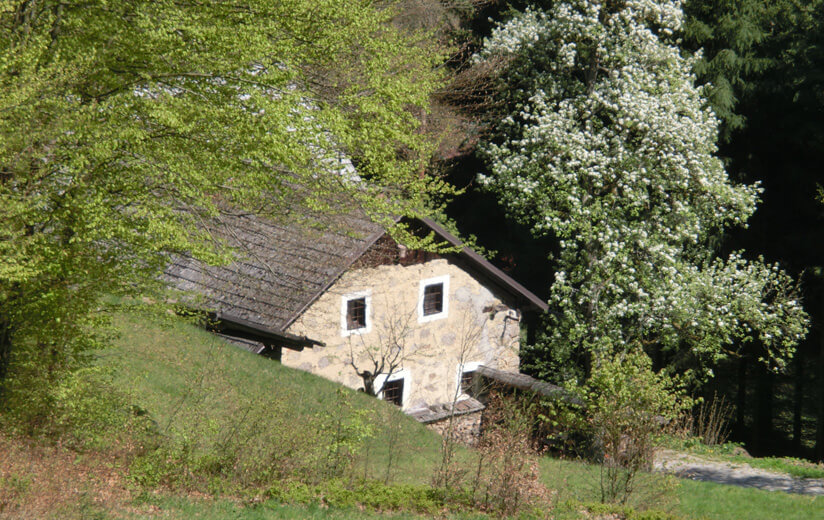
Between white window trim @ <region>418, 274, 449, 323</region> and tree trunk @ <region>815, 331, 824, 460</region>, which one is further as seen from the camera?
tree trunk @ <region>815, 331, 824, 460</region>

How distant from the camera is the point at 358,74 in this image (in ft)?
53.6

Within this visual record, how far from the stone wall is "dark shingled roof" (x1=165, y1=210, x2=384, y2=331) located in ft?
2.24

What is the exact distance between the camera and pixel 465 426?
65.1ft

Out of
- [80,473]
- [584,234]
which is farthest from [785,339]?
[80,473]

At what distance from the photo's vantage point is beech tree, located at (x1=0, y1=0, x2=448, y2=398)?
26.6 ft

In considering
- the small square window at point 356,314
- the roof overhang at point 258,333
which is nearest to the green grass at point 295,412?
the roof overhang at point 258,333

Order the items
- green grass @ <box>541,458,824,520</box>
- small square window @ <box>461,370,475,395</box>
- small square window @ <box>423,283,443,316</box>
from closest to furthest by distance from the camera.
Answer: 1. green grass @ <box>541,458,824,520</box>
2. small square window @ <box>423,283,443,316</box>
3. small square window @ <box>461,370,475,395</box>

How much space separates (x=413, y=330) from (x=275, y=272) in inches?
172

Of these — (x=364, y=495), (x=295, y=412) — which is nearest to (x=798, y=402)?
(x=295, y=412)

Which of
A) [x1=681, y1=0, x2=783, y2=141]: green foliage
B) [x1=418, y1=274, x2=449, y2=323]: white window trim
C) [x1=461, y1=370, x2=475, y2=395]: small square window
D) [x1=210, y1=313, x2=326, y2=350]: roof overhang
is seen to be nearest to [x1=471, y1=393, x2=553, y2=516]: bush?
[x1=210, y1=313, x2=326, y2=350]: roof overhang

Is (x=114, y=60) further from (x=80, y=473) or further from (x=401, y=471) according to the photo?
(x=401, y=471)

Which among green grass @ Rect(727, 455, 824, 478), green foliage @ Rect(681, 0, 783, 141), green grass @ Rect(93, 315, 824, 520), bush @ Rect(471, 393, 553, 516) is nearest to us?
bush @ Rect(471, 393, 553, 516)

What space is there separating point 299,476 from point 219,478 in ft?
3.77

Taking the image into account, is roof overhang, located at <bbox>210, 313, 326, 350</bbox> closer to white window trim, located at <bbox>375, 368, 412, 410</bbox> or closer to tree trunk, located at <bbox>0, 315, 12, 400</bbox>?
white window trim, located at <bbox>375, 368, 412, 410</bbox>
